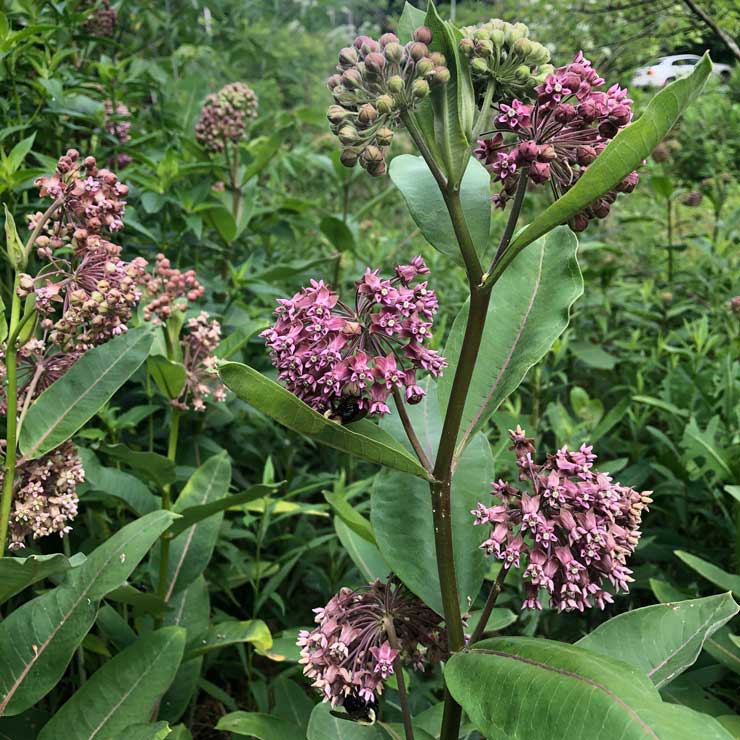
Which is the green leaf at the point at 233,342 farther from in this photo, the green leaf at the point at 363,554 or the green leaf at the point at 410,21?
the green leaf at the point at 410,21

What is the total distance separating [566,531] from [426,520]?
37cm

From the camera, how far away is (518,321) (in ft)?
5.07

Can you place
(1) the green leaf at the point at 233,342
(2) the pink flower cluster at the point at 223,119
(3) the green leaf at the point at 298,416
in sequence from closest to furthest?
(3) the green leaf at the point at 298,416
(1) the green leaf at the point at 233,342
(2) the pink flower cluster at the point at 223,119

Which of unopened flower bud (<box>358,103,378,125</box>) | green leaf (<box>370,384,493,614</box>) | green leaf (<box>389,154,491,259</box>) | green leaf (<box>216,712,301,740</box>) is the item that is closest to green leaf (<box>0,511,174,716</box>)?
green leaf (<box>216,712,301,740</box>)

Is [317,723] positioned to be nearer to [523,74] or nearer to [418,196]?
[418,196]

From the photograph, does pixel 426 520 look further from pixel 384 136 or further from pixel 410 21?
pixel 410 21

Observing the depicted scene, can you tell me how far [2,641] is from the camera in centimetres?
163

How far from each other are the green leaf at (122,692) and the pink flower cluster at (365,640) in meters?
0.46

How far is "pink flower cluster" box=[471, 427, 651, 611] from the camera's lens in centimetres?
131

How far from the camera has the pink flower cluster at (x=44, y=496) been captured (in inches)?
63.6

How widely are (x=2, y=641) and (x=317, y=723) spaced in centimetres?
69


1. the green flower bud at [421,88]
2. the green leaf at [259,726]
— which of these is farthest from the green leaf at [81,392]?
the green flower bud at [421,88]

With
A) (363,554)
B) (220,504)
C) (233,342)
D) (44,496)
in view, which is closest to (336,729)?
(363,554)

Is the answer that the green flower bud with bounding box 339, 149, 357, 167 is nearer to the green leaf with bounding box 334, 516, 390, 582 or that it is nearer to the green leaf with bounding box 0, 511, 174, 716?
the green leaf with bounding box 0, 511, 174, 716
